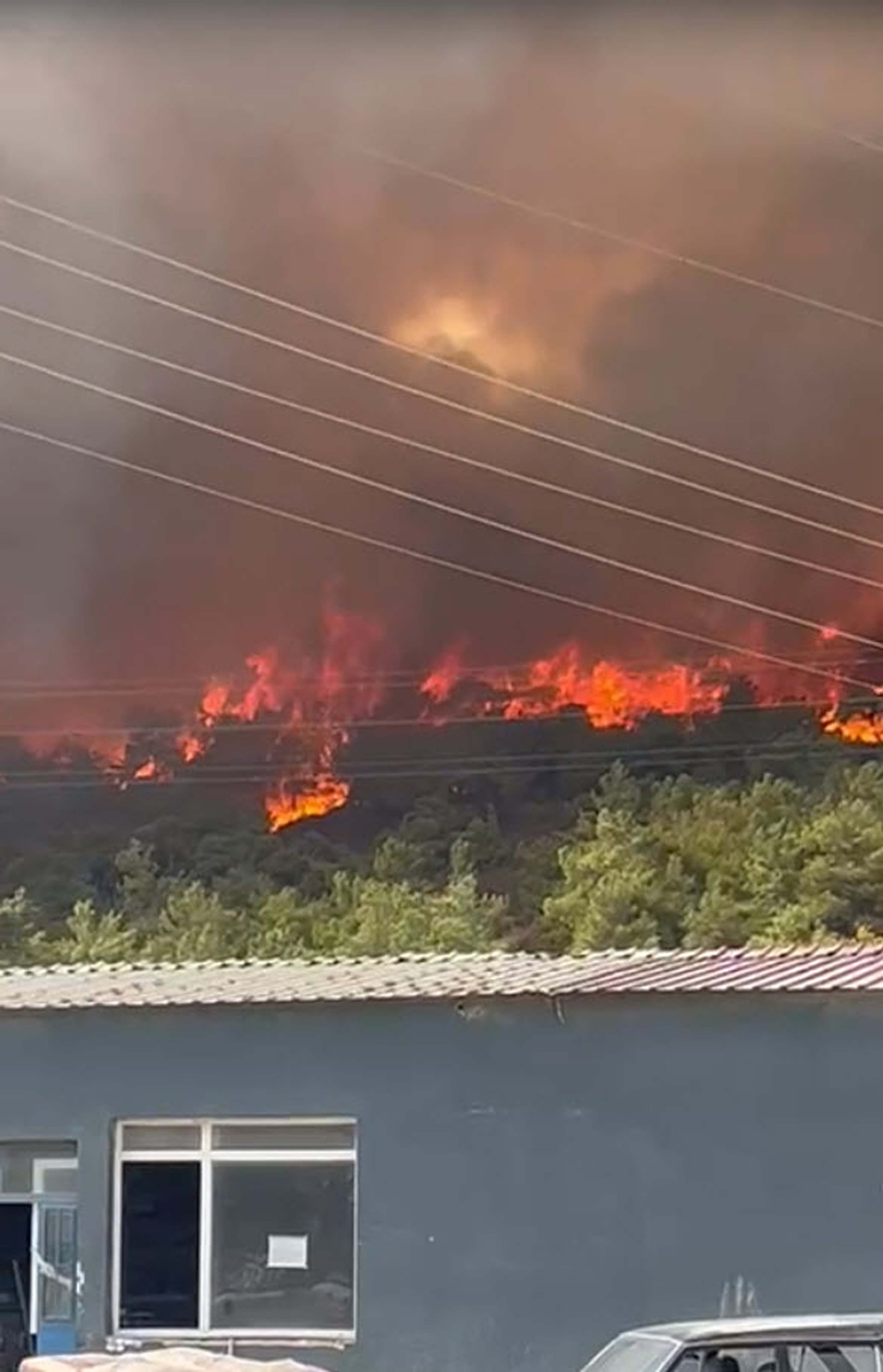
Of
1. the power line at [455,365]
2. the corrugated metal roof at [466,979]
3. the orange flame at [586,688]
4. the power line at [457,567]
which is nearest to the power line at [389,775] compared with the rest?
the orange flame at [586,688]

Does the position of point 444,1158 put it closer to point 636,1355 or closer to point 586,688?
point 636,1355

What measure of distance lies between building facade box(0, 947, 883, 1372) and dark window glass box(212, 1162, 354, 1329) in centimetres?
1

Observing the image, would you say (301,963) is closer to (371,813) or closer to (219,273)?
(219,273)

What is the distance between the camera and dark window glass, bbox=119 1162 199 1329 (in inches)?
375

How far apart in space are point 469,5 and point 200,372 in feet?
45.9

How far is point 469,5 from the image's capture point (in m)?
8.55

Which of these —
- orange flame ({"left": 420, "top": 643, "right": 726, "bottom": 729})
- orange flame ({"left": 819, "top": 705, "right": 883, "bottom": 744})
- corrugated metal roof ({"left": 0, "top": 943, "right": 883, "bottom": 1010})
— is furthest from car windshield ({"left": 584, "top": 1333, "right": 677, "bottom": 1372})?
orange flame ({"left": 819, "top": 705, "right": 883, "bottom": 744})

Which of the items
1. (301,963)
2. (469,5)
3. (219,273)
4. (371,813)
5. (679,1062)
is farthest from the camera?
(371,813)

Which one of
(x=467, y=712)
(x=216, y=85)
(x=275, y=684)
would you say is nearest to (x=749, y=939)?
(x=467, y=712)

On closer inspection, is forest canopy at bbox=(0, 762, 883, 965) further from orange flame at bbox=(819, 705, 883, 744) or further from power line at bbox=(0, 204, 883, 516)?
power line at bbox=(0, 204, 883, 516)

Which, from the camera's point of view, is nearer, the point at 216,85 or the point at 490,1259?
the point at 490,1259

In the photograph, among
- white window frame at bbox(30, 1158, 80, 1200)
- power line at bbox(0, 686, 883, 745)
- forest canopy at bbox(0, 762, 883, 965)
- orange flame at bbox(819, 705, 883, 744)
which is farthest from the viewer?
forest canopy at bbox(0, 762, 883, 965)

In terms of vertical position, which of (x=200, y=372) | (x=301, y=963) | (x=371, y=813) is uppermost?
(x=200, y=372)

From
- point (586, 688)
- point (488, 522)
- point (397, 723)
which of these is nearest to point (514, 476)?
point (488, 522)
